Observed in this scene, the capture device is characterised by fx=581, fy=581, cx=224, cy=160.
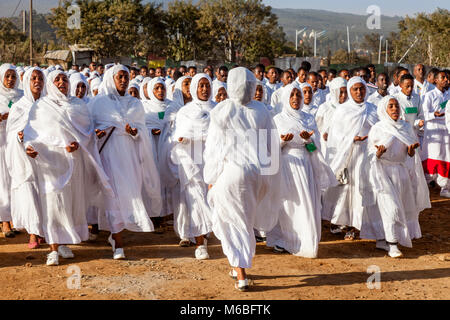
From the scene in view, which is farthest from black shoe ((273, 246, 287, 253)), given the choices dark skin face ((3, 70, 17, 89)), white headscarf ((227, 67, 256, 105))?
dark skin face ((3, 70, 17, 89))

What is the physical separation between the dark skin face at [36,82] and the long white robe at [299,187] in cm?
287

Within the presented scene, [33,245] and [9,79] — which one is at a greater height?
[9,79]

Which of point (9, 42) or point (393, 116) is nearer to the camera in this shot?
point (393, 116)

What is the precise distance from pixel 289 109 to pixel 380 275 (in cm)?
215

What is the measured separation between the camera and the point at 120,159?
6.73 metres

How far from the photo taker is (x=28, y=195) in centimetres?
675

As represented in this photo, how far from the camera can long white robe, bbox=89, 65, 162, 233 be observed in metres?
6.66

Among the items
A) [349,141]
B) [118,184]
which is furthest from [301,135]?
[118,184]

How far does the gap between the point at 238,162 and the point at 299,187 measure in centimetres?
160

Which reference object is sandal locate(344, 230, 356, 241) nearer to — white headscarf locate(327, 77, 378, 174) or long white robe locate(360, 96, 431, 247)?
long white robe locate(360, 96, 431, 247)

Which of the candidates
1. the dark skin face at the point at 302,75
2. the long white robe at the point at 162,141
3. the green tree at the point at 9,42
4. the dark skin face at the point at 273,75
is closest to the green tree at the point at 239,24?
the green tree at the point at 9,42

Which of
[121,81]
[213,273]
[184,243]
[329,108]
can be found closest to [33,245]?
[184,243]

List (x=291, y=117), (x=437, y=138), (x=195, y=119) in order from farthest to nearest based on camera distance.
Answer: (x=437, y=138), (x=195, y=119), (x=291, y=117)

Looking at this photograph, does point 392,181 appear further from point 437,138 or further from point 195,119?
point 437,138
